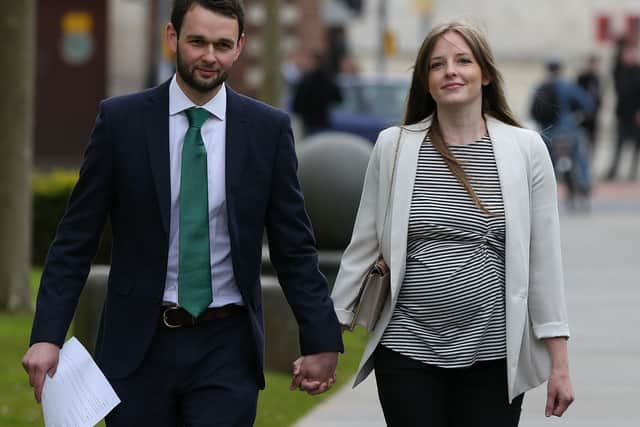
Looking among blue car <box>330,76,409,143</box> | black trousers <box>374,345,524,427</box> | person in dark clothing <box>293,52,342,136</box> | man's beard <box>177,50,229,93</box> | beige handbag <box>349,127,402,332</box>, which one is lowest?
blue car <box>330,76,409,143</box>

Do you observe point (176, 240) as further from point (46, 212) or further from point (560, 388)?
point (46, 212)

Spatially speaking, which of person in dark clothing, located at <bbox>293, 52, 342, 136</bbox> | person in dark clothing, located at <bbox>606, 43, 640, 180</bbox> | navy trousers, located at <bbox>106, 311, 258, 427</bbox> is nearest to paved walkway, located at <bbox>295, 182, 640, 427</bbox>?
navy trousers, located at <bbox>106, 311, 258, 427</bbox>

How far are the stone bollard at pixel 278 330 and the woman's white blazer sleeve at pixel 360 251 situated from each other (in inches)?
147

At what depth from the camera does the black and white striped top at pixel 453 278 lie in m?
4.85

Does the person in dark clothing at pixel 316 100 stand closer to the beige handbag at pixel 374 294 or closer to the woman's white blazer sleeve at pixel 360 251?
the woman's white blazer sleeve at pixel 360 251

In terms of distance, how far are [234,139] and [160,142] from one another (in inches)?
7.7

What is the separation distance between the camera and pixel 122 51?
33.9m

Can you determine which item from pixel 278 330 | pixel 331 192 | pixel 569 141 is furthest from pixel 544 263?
pixel 569 141

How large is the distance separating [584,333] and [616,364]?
1175 mm

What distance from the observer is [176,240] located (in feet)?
15.2

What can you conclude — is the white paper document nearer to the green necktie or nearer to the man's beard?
the green necktie

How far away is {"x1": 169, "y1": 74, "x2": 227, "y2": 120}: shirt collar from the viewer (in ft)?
15.4

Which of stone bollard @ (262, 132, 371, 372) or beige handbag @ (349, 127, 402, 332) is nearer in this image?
beige handbag @ (349, 127, 402, 332)

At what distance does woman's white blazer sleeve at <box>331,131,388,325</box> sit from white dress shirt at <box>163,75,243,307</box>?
449mm
